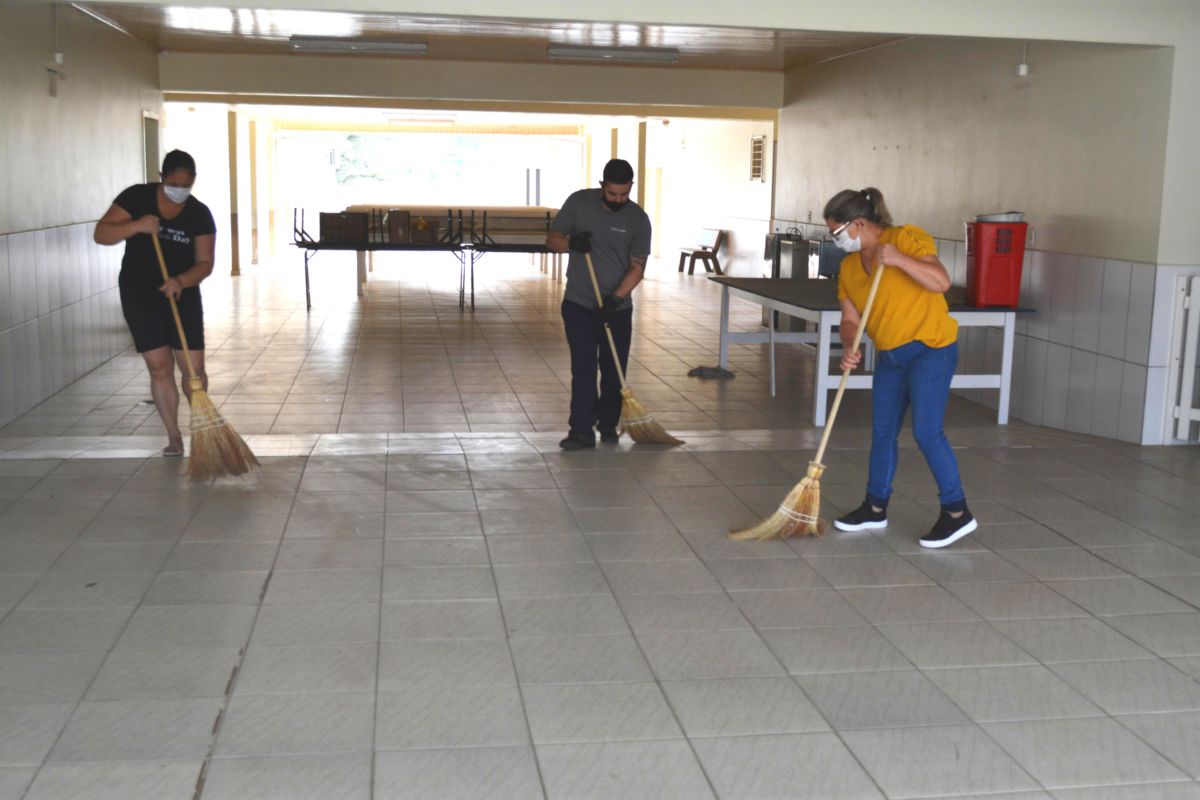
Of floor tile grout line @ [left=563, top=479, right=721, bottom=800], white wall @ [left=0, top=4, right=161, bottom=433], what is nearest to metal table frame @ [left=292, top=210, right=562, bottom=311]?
white wall @ [left=0, top=4, right=161, bottom=433]

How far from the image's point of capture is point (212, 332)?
11375 millimetres

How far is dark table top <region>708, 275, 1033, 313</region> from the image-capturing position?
295 inches

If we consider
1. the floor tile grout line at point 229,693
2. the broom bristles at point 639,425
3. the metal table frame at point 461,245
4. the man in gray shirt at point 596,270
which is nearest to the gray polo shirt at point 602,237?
the man in gray shirt at point 596,270

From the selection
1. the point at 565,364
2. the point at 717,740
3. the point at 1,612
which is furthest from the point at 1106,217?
the point at 1,612

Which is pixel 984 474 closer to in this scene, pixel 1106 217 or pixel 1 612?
pixel 1106 217

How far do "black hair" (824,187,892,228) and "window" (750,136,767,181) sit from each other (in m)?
11.6

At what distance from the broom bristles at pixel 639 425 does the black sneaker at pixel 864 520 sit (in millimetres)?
1692

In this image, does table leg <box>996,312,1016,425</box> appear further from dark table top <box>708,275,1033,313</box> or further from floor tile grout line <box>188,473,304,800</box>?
floor tile grout line <box>188,473,304,800</box>

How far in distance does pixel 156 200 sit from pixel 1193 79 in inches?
207

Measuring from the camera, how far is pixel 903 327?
184 inches

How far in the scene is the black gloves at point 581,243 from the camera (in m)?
6.27

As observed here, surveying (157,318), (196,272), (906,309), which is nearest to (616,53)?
(196,272)

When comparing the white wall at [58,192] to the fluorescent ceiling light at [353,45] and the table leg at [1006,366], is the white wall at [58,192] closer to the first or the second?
the fluorescent ceiling light at [353,45]

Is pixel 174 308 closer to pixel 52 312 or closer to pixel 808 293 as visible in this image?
pixel 52 312
